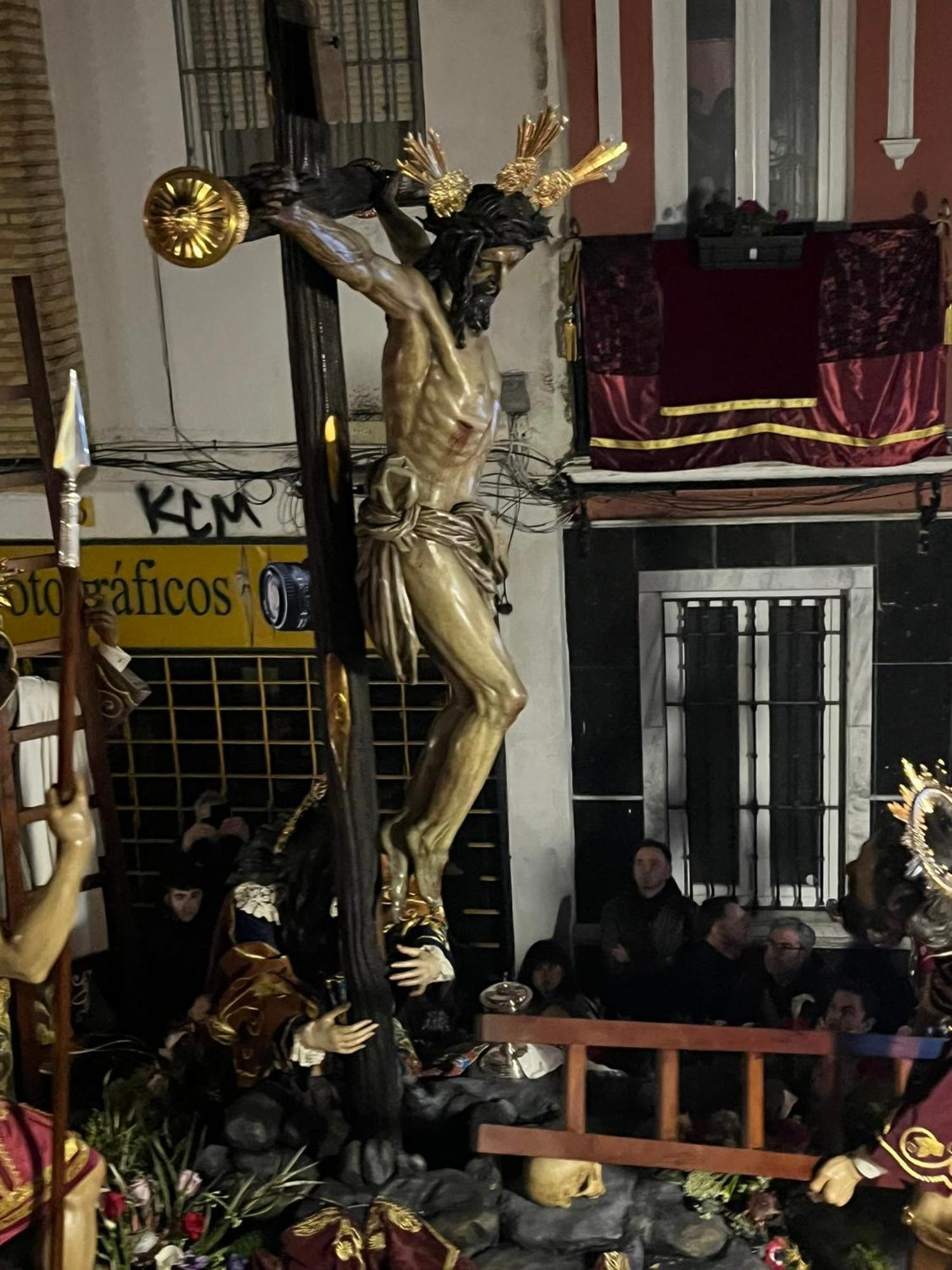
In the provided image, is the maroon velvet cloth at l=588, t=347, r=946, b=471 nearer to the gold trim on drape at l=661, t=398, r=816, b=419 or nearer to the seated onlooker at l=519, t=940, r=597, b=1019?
the gold trim on drape at l=661, t=398, r=816, b=419

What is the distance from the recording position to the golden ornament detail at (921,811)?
360 cm

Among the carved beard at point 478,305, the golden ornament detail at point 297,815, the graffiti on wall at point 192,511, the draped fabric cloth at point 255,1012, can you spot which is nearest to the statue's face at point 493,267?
the carved beard at point 478,305

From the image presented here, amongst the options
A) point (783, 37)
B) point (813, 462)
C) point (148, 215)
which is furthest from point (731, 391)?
point (148, 215)

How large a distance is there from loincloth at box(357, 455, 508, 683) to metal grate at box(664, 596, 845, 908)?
254 cm

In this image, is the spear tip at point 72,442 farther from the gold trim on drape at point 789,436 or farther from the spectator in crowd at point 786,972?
the spectator in crowd at point 786,972

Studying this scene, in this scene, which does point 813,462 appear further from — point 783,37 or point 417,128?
point 417,128

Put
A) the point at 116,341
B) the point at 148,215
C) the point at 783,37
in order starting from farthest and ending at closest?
1. the point at 116,341
2. the point at 783,37
3. the point at 148,215

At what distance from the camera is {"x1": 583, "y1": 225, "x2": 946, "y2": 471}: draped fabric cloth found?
5.03 m

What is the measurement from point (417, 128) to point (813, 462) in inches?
80.9

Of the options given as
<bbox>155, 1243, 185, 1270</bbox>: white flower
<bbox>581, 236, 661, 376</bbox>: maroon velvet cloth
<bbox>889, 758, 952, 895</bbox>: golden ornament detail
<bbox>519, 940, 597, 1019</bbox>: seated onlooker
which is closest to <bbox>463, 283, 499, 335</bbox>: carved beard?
<bbox>889, 758, 952, 895</bbox>: golden ornament detail

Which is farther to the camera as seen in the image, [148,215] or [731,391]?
[731,391]

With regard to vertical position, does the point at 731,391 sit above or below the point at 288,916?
above

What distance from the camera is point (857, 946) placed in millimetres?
5723

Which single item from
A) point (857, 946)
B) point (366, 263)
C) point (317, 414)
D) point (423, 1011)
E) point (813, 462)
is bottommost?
point (857, 946)
